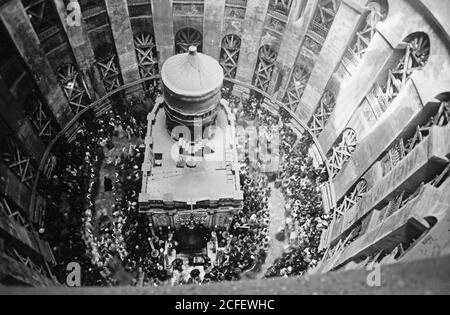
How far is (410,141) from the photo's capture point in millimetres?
16125

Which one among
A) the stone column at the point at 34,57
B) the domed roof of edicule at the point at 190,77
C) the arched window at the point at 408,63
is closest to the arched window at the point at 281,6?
the arched window at the point at 408,63

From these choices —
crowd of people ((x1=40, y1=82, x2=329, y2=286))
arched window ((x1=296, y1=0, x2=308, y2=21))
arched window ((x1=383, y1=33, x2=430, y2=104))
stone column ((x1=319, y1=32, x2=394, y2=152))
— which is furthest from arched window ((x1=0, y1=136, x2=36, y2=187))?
arched window ((x1=383, y1=33, x2=430, y2=104))

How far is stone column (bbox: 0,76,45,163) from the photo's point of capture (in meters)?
16.8

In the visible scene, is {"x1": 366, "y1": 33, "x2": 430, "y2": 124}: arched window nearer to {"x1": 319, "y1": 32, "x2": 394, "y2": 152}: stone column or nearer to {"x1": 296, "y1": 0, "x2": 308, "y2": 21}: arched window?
{"x1": 319, "y1": 32, "x2": 394, "y2": 152}: stone column

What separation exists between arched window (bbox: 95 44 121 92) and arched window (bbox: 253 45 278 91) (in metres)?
9.13

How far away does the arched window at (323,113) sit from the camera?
2166 centimetres

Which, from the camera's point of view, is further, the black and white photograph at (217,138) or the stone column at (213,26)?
the stone column at (213,26)

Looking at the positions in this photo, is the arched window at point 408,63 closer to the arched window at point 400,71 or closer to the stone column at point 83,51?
the arched window at point 400,71

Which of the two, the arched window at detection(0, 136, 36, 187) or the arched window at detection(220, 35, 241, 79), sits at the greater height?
the arched window at detection(220, 35, 241, 79)

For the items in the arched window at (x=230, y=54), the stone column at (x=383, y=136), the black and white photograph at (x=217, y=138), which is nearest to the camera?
the black and white photograph at (x=217, y=138)

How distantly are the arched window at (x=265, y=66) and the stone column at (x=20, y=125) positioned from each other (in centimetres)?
1378

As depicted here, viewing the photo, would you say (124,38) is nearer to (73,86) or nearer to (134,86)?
(134,86)

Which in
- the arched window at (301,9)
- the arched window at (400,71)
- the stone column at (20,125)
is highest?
the arched window at (301,9)
